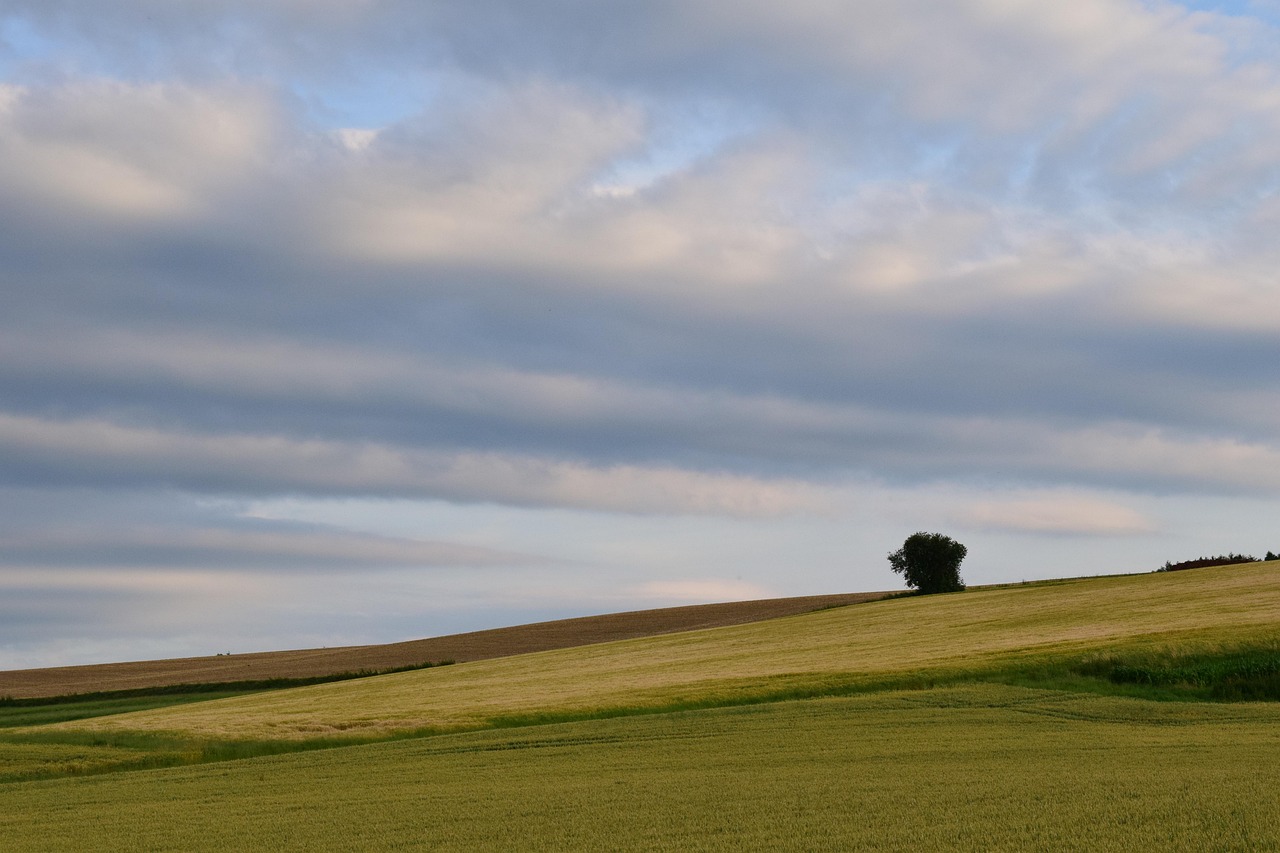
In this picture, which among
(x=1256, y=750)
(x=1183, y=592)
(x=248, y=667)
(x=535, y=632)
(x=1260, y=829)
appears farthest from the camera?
(x=535, y=632)

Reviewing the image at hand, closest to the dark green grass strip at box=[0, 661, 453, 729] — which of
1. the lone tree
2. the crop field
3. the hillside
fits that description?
the hillside

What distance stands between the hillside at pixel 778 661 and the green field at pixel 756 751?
0.20m

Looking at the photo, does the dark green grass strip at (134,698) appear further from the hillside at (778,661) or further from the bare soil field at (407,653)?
the hillside at (778,661)

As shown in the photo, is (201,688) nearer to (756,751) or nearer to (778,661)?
(778,661)

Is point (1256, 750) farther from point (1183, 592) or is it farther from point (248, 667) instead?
point (248, 667)

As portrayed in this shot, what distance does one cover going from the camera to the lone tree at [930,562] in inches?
3014

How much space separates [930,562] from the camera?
77.6 m

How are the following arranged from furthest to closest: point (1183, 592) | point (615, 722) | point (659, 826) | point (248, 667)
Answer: point (248, 667) < point (1183, 592) < point (615, 722) < point (659, 826)

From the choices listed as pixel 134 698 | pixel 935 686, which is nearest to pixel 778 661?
pixel 935 686

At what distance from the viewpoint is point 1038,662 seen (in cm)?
3225

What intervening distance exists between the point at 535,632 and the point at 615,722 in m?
45.7

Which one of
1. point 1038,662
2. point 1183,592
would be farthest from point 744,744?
point 1183,592

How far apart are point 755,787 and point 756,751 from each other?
5.04m

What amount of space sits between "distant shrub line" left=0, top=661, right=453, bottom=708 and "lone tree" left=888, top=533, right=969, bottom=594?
3546cm
